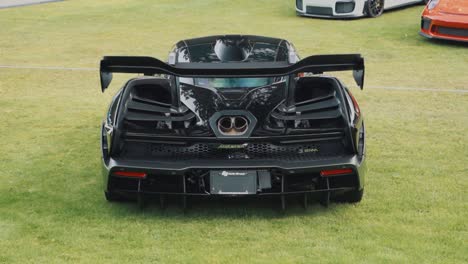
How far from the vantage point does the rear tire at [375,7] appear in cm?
1541

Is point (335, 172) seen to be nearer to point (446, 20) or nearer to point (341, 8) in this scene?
point (446, 20)

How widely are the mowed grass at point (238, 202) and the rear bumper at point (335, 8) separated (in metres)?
2.99

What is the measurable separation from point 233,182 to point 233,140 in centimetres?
27

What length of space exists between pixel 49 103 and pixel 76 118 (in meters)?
0.79

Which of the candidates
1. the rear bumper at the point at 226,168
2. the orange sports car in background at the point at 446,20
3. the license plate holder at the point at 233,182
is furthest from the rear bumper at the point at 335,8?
the license plate holder at the point at 233,182

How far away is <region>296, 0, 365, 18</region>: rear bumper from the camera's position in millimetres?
15258

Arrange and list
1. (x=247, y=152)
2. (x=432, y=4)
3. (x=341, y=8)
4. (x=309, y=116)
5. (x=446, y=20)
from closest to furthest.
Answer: (x=247, y=152) → (x=309, y=116) → (x=446, y=20) → (x=432, y=4) → (x=341, y=8)

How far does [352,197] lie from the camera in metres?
5.42

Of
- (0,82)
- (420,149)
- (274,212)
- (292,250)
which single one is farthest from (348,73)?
(292,250)

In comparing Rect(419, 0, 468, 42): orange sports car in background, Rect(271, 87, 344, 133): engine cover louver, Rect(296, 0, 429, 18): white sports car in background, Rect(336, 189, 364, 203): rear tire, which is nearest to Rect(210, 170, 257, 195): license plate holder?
Rect(271, 87, 344, 133): engine cover louver


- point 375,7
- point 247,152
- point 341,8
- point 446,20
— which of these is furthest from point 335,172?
point 375,7

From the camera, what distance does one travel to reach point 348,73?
33.9ft

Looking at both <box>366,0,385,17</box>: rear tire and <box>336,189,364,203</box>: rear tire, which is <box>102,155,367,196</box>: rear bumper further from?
<box>366,0,385,17</box>: rear tire

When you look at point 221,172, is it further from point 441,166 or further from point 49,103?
point 49,103
